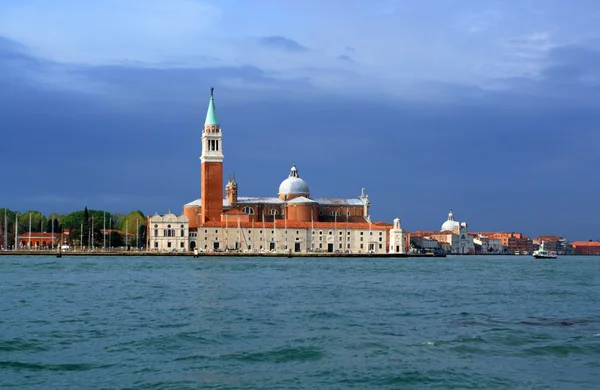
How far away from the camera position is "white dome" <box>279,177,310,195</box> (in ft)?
294

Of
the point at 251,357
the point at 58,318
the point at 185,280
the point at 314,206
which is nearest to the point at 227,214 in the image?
the point at 314,206

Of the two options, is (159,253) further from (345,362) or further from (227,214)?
(345,362)

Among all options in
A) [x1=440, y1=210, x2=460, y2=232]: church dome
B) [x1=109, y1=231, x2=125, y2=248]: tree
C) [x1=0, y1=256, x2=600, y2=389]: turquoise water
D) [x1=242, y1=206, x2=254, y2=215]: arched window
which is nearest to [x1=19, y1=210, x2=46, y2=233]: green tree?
[x1=109, y1=231, x2=125, y2=248]: tree

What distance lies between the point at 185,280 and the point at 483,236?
128 meters

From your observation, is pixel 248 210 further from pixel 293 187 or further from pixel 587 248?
pixel 587 248

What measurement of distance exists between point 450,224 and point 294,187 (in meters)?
59.4

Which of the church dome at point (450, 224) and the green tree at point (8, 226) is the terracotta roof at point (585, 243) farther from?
the green tree at point (8, 226)

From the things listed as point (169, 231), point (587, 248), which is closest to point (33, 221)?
point (169, 231)

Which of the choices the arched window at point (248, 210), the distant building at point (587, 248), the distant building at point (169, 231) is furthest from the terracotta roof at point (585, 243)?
the distant building at point (169, 231)

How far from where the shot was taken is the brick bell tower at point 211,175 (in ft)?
265

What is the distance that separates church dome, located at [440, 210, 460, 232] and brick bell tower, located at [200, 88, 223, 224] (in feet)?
221

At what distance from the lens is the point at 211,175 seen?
80438mm

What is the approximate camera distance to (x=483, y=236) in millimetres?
156500

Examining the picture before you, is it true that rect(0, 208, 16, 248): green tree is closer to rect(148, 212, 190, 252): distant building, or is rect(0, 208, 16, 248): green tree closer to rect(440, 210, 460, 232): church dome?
rect(148, 212, 190, 252): distant building
